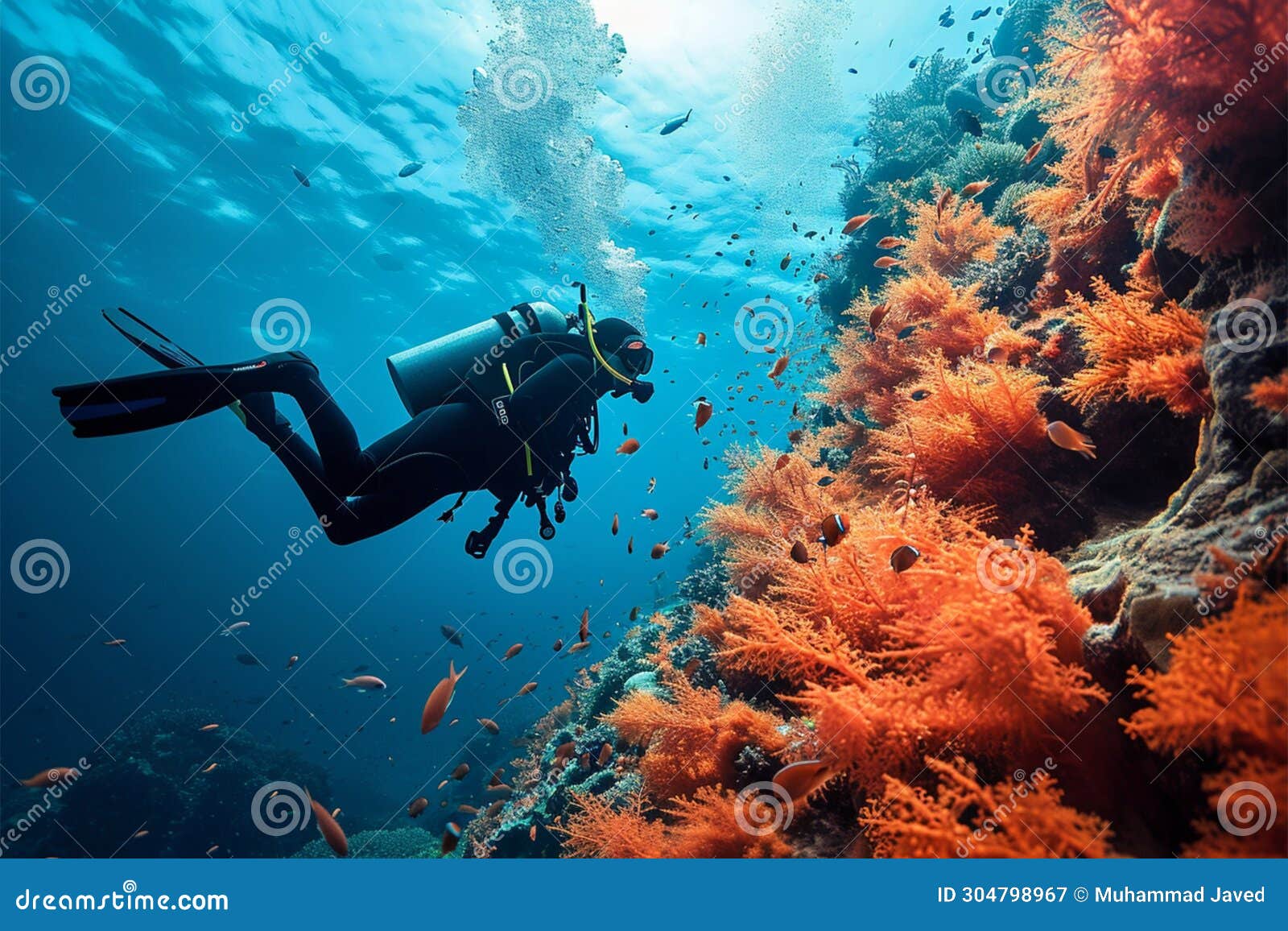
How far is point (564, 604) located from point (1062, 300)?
9021 cm

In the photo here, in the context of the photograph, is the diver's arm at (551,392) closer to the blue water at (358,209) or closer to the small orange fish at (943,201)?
the small orange fish at (943,201)

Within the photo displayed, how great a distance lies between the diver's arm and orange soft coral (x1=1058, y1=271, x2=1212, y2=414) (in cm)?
344

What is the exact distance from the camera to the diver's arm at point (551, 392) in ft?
13.3

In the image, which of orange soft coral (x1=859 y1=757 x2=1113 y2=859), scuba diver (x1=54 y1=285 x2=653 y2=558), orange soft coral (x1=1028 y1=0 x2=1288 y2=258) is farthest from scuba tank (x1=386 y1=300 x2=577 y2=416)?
orange soft coral (x1=1028 y1=0 x2=1288 y2=258)

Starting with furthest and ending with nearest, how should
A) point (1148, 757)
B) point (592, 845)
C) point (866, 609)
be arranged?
point (592, 845), point (866, 609), point (1148, 757)

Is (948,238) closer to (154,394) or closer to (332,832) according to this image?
(154,394)

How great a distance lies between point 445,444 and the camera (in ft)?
13.4

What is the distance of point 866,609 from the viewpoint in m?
2.78

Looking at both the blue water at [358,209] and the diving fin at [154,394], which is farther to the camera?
the blue water at [358,209]

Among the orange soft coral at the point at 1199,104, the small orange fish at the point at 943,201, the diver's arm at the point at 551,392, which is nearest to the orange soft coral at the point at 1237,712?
the orange soft coral at the point at 1199,104

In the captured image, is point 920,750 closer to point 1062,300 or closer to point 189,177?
point 1062,300

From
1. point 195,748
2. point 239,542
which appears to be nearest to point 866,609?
point 195,748

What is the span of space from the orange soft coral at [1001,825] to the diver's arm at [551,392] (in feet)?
10.6

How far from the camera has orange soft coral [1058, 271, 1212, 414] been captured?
278cm
